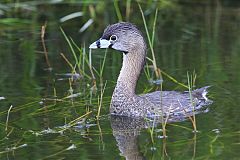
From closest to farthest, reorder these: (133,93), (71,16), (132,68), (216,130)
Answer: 1. (216,130)
2. (133,93)
3. (132,68)
4. (71,16)

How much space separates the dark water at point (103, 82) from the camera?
7.85 metres

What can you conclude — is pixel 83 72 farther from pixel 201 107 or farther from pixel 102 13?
pixel 102 13

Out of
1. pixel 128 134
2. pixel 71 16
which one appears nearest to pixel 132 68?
pixel 128 134

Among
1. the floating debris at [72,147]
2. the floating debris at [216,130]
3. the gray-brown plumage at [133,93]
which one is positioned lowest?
the floating debris at [72,147]

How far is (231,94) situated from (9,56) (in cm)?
382

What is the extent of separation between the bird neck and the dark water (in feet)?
1.23

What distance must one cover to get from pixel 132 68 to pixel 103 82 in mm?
1011

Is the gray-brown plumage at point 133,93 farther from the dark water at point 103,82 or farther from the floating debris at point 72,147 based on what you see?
the floating debris at point 72,147

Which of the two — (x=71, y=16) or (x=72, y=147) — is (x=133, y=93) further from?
(x=71, y=16)

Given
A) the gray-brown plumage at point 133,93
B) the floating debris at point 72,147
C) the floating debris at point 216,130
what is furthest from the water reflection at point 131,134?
the floating debris at point 72,147

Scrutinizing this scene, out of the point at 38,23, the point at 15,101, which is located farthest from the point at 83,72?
the point at 38,23

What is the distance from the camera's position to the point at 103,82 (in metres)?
10.6

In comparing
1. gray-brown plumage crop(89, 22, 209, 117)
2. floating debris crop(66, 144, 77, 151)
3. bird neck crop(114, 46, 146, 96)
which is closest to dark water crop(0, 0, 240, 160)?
floating debris crop(66, 144, 77, 151)

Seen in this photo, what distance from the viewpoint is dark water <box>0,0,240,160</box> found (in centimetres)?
785
